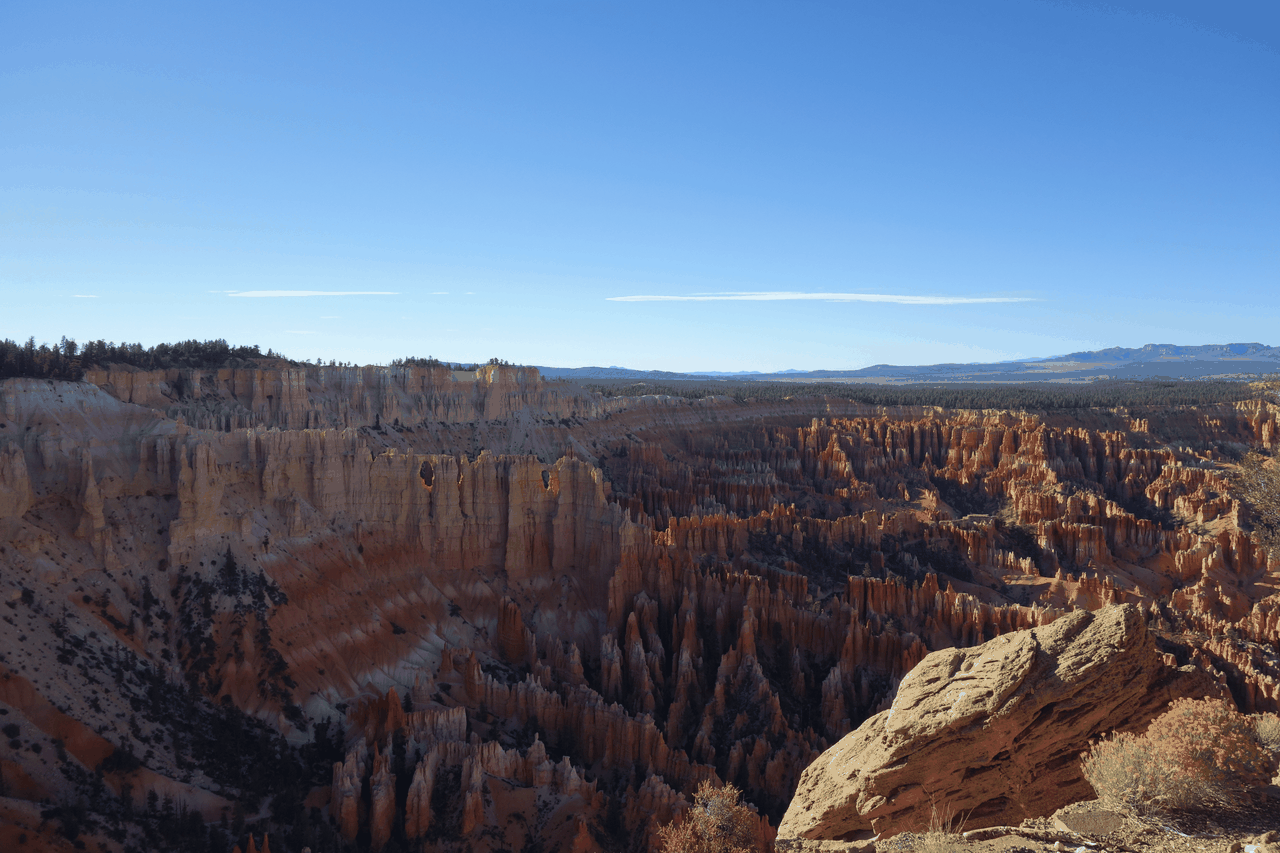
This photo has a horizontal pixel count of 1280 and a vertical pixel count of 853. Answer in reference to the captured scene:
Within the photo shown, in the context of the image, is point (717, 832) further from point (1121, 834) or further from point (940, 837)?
point (1121, 834)

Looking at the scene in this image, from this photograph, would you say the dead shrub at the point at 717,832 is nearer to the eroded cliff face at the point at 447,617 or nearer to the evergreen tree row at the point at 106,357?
the eroded cliff face at the point at 447,617

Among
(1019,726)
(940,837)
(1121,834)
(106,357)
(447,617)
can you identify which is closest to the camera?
(1121,834)

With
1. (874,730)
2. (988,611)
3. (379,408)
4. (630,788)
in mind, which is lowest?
(630,788)

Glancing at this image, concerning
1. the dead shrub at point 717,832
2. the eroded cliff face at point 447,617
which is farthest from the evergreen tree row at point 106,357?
the dead shrub at point 717,832

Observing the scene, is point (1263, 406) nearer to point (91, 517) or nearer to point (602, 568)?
point (602, 568)

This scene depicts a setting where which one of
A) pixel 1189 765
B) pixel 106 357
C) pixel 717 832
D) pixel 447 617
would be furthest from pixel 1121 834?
pixel 106 357

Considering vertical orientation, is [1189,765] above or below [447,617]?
above

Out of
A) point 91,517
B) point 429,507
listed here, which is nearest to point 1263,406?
point 429,507
